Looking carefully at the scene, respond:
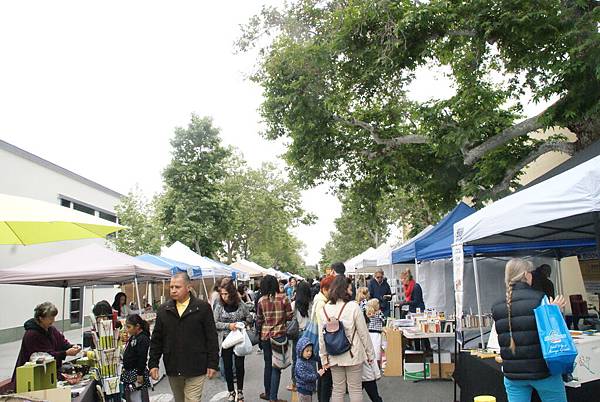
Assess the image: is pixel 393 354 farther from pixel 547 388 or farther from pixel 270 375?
pixel 547 388

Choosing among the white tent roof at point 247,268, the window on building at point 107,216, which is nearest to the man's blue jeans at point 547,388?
the window on building at point 107,216

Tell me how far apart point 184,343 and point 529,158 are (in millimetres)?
10514

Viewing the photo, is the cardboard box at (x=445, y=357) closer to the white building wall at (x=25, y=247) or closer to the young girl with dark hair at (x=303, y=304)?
the young girl with dark hair at (x=303, y=304)

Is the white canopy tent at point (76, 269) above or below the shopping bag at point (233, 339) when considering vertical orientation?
above

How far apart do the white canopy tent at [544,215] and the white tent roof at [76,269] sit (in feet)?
18.9

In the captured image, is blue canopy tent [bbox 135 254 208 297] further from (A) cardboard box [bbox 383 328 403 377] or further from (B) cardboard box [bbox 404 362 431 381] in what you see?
(B) cardboard box [bbox 404 362 431 381]

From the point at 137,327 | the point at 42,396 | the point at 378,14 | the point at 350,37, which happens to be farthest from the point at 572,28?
the point at 42,396

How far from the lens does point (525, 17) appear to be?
32.3 feet

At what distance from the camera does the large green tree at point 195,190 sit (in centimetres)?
2909

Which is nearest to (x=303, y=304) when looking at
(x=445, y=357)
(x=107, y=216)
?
(x=445, y=357)

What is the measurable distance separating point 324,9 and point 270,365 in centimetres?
1067

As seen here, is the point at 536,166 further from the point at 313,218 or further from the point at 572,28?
the point at 313,218

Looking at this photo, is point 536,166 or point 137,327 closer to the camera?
point 137,327

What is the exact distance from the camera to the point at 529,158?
1268cm
